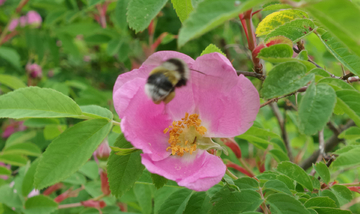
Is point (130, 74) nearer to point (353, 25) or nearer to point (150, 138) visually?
point (150, 138)

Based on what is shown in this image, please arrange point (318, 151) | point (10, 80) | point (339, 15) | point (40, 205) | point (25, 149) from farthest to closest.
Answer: point (10, 80)
point (25, 149)
point (318, 151)
point (40, 205)
point (339, 15)

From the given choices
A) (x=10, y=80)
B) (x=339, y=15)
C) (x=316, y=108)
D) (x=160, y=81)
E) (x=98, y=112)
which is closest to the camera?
(x=339, y=15)

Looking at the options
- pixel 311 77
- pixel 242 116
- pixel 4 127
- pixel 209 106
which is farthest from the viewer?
pixel 4 127

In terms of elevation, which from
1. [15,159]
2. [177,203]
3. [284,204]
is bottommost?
[15,159]

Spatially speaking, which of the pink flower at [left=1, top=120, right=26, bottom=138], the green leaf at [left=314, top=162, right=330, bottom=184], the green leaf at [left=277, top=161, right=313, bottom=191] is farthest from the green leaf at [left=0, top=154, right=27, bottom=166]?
the green leaf at [left=314, top=162, right=330, bottom=184]

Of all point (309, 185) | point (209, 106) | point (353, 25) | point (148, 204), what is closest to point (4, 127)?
point (148, 204)

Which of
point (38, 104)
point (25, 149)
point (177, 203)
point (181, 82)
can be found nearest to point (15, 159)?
point (25, 149)

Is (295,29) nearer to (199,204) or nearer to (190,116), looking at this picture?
(190,116)
